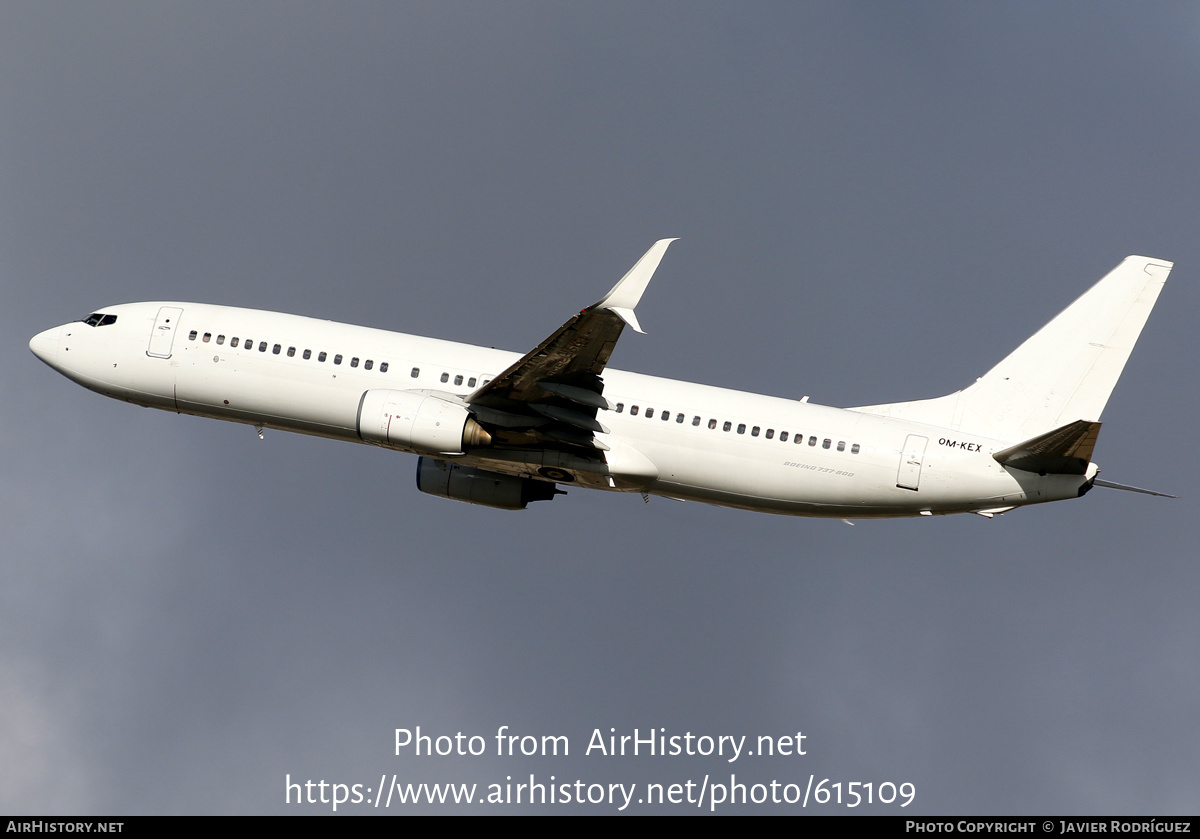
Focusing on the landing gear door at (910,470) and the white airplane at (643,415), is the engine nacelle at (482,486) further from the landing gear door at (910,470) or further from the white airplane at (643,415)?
the landing gear door at (910,470)

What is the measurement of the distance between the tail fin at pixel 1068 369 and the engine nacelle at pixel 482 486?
1251cm

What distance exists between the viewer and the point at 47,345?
46031 mm

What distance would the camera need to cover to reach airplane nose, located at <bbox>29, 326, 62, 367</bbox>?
45.9m

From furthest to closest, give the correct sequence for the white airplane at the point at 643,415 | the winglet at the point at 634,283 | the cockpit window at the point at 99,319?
the cockpit window at the point at 99,319, the white airplane at the point at 643,415, the winglet at the point at 634,283

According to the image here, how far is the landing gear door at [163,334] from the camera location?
44094 mm

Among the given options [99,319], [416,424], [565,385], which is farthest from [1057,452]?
[99,319]

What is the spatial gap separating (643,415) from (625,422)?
596 millimetres

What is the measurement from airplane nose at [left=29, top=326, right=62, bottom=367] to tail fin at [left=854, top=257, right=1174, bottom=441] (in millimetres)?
29039

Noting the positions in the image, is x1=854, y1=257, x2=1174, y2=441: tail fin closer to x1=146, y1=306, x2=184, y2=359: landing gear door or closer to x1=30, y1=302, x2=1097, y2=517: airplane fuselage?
x1=30, y1=302, x2=1097, y2=517: airplane fuselage

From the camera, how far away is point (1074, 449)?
37.2 m

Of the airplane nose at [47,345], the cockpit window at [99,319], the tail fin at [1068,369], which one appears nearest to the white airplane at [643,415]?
the tail fin at [1068,369]

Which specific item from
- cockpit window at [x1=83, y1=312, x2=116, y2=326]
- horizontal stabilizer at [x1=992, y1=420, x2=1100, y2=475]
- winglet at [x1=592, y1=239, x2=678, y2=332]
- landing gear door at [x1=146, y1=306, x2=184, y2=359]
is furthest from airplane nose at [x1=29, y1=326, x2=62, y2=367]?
horizontal stabilizer at [x1=992, y1=420, x2=1100, y2=475]

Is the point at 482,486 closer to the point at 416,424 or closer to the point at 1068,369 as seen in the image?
the point at 416,424
